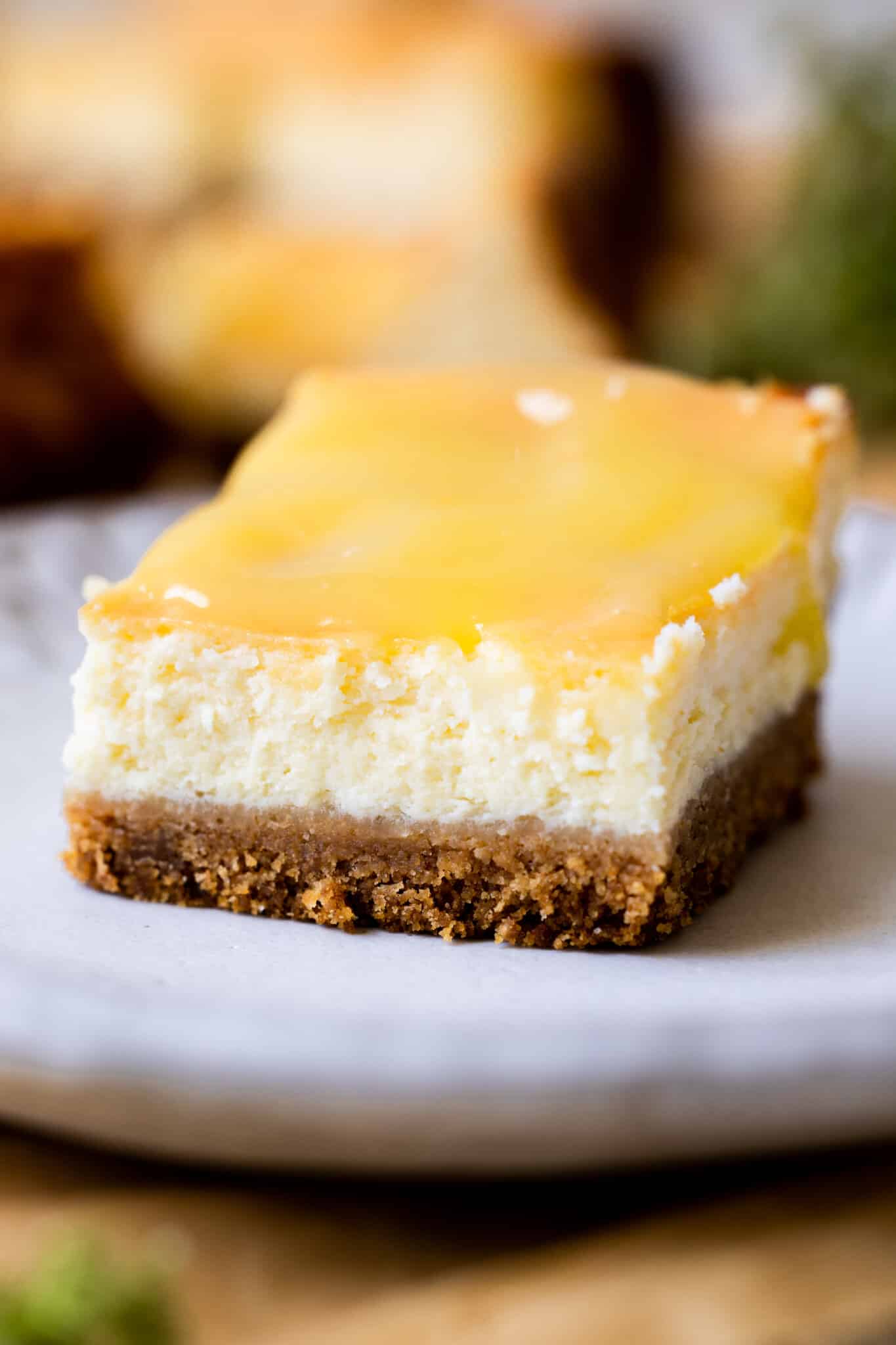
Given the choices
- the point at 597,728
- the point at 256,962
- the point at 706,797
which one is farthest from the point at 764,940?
the point at 256,962

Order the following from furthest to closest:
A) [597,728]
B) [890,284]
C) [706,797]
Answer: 1. [890,284]
2. [706,797]
3. [597,728]

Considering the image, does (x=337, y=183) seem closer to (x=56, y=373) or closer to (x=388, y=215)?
(x=388, y=215)

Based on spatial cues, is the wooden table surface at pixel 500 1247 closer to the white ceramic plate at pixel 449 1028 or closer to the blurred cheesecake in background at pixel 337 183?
the white ceramic plate at pixel 449 1028

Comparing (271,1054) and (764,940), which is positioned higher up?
(271,1054)

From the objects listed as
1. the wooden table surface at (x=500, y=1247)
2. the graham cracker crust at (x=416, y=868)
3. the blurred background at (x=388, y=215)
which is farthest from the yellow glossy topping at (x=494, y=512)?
the blurred background at (x=388, y=215)

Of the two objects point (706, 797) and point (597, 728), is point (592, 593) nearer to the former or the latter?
point (597, 728)

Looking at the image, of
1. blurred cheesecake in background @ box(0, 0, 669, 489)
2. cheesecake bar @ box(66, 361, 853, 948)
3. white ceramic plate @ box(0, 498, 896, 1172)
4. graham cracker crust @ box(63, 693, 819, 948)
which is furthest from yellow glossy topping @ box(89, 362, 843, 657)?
blurred cheesecake in background @ box(0, 0, 669, 489)

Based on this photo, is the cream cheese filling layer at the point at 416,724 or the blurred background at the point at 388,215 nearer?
the cream cheese filling layer at the point at 416,724

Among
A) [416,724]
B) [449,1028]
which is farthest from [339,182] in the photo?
[449,1028]
